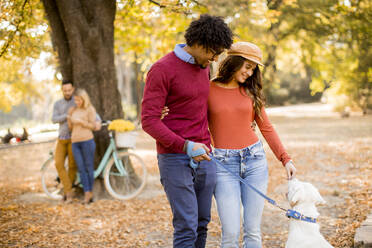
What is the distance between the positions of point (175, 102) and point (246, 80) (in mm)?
837

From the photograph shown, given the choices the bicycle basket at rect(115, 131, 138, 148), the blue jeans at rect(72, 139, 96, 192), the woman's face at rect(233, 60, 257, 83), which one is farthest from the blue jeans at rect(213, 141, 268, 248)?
the blue jeans at rect(72, 139, 96, 192)

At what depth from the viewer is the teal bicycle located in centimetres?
669

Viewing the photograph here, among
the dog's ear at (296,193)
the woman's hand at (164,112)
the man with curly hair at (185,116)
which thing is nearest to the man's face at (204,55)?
the man with curly hair at (185,116)

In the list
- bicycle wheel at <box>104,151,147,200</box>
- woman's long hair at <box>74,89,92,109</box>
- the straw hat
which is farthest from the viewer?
bicycle wheel at <box>104,151,147,200</box>

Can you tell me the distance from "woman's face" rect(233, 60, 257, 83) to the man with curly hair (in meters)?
0.41

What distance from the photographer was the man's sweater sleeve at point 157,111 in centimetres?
253

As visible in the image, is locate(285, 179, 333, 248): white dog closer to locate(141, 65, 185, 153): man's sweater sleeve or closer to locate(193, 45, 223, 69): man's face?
locate(141, 65, 185, 153): man's sweater sleeve

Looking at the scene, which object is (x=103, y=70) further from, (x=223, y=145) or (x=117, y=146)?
(x=223, y=145)

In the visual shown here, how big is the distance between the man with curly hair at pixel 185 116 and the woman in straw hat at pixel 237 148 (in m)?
0.24

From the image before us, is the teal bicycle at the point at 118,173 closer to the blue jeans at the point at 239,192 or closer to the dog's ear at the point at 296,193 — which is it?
the blue jeans at the point at 239,192

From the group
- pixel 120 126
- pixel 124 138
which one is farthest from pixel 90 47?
pixel 124 138

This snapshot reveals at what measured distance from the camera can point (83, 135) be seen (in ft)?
20.7

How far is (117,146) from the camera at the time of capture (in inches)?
262

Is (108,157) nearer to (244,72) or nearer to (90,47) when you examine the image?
(90,47)
